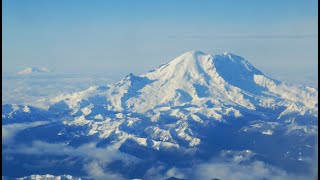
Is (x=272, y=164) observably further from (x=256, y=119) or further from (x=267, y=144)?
(x=256, y=119)

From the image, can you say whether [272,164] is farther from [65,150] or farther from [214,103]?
Result: [214,103]

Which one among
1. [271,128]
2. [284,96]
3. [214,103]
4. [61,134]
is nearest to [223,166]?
[271,128]

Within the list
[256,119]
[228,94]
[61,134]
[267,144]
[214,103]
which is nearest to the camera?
[267,144]

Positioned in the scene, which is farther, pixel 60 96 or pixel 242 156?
pixel 60 96

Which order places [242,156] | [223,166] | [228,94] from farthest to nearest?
[228,94] → [242,156] → [223,166]

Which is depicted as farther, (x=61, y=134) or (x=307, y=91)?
(x=307, y=91)

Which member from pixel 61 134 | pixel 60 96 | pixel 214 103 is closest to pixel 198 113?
pixel 214 103
